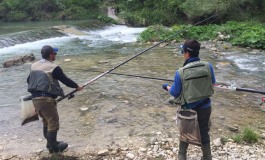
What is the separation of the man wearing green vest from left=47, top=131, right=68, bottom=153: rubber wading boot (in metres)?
2.10

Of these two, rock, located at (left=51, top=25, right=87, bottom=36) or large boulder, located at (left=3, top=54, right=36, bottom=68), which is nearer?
large boulder, located at (left=3, top=54, right=36, bottom=68)

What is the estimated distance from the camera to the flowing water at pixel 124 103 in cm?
580

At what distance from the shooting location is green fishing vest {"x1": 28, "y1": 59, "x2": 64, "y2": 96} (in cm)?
466

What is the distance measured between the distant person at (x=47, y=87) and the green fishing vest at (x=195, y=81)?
191 cm

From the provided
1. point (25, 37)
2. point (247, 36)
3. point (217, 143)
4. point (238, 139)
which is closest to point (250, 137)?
point (238, 139)

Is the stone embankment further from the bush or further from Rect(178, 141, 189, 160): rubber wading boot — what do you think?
the bush

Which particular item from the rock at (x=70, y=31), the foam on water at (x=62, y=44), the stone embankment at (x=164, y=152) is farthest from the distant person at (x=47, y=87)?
the rock at (x=70, y=31)

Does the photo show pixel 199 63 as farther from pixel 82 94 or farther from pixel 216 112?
pixel 82 94

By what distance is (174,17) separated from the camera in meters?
24.5

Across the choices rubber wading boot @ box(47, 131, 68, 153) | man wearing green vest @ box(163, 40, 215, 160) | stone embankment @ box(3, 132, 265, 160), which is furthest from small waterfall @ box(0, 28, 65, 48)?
man wearing green vest @ box(163, 40, 215, 160)

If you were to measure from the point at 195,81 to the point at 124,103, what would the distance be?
3.92m

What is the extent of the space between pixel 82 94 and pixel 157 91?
80.3 inches

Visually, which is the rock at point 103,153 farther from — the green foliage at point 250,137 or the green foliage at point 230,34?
the green foliage at point 230,34

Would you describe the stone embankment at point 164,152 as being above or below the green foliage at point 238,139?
below
